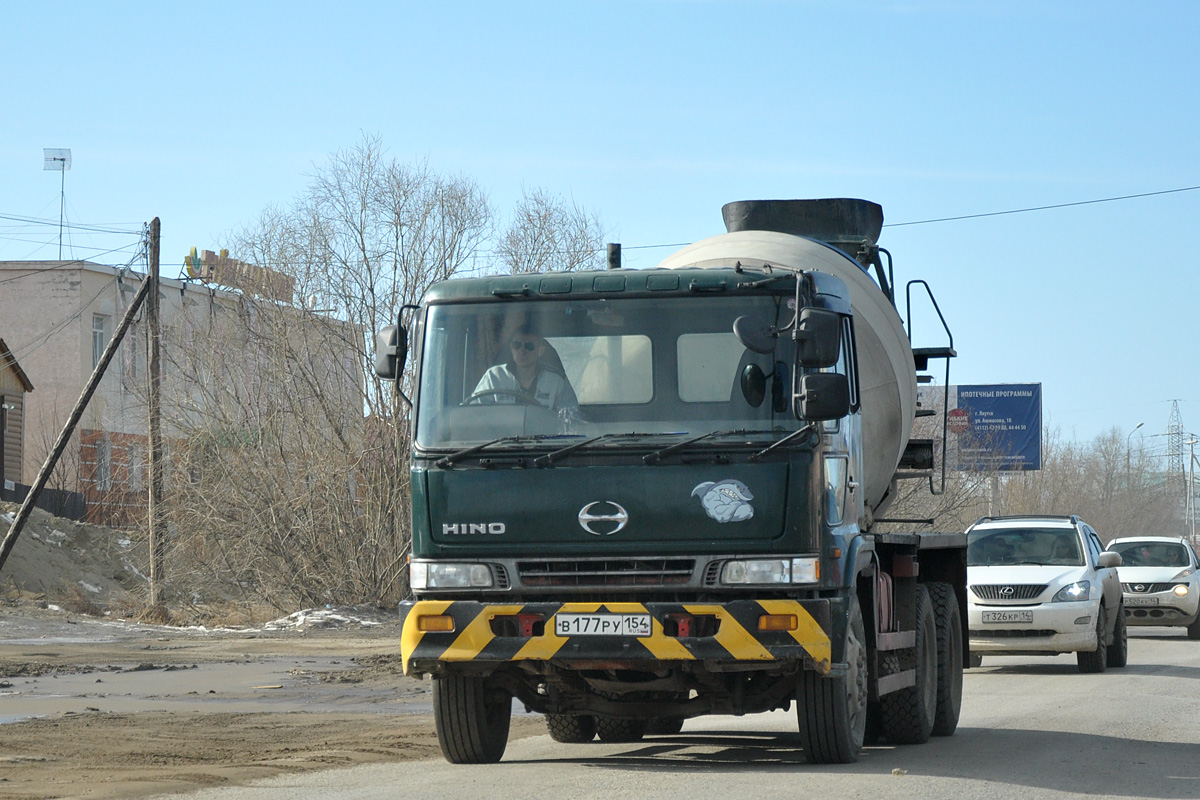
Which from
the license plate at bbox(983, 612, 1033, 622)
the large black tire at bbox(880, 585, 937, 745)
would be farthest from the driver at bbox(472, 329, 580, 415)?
the license plate at bbox(983, 612, 1033, 622)

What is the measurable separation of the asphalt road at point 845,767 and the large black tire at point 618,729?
0.13 m

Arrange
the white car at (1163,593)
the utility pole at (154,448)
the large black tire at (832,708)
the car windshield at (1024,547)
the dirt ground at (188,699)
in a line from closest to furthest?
the large black tire at (832,708), the dirt ground at (188,699), the car windshield at (1024,547), the white car at (1163,593), the utility pole at (154,448)

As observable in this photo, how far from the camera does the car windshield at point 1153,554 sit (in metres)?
25.0

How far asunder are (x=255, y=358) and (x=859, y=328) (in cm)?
1997

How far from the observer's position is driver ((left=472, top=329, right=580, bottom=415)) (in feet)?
25.6

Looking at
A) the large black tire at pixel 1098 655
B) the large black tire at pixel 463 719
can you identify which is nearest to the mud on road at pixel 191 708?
the large black tire at pixel 463 719

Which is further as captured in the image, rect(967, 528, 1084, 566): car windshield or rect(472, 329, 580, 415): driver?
rect(967, 528, 1084, 566): car windshield

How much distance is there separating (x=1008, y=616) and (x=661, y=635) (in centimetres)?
1031

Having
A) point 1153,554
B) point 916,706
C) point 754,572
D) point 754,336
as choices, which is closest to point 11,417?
point 1153,554

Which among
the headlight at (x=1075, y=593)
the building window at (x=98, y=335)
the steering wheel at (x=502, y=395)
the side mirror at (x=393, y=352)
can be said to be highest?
the building window at (x=98, y=335)

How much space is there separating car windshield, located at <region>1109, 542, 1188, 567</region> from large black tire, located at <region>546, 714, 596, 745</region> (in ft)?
56.7

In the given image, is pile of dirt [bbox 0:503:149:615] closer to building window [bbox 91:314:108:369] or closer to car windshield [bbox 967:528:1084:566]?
building window [bbox 91:314:108:369]

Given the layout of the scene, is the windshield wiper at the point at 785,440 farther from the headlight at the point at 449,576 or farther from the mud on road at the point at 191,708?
the mud on road at the point at 191,708

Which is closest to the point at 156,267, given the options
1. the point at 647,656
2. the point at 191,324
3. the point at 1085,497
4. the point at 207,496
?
the point at 191,324
